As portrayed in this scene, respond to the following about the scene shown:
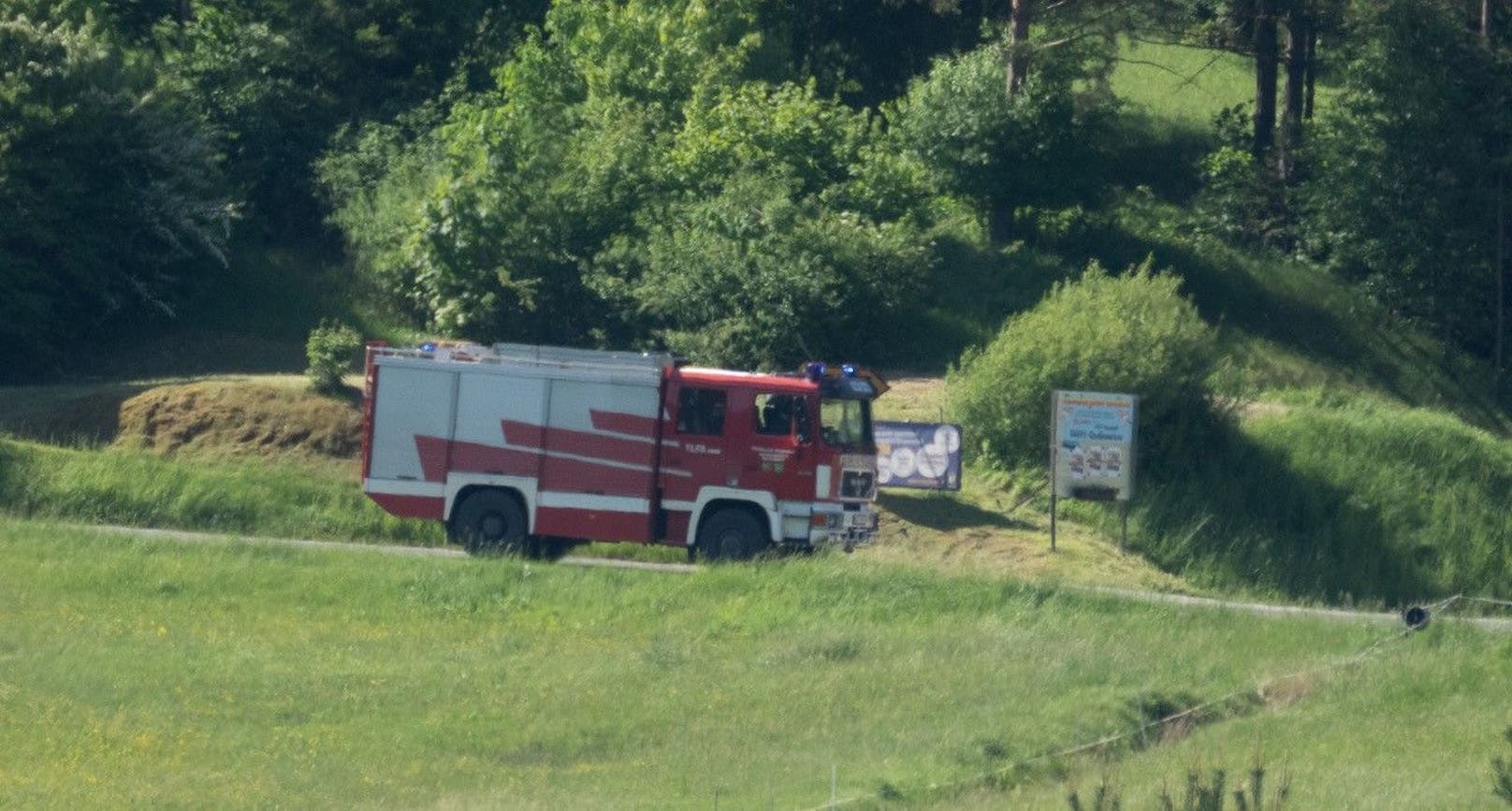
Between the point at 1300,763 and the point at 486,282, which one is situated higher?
the point at 486,282

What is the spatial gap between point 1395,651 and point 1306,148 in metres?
25.1

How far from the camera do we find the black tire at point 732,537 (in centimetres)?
2588

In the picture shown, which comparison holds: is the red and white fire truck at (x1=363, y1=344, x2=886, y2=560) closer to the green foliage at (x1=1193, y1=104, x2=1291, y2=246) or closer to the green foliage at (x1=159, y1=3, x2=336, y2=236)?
the green foliage at (x1=159, y1=3, x2=336, y2=236)

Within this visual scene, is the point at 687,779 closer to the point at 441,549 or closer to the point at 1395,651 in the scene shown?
the point at 1395,651

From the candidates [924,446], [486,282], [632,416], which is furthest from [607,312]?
[632,416]

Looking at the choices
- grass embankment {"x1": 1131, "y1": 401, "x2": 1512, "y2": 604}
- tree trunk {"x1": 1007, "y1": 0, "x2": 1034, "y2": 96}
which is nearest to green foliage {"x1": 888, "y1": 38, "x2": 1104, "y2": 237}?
tree trunk {"x1": 1007, "y1": 0, "x2": 1034, "y2": 96}

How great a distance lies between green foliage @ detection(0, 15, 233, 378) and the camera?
37.0 metres

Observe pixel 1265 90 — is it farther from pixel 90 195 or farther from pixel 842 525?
pixel 90 195

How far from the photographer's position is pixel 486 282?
125 ft

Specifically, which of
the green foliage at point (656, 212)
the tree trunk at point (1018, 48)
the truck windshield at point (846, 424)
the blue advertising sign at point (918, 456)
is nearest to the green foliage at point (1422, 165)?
the tree trunk at point (1018, 48)

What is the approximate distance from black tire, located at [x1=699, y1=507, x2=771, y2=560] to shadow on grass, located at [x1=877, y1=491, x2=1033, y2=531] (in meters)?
4.26

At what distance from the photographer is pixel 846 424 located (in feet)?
84.6

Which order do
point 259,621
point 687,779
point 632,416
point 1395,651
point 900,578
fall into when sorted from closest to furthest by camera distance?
point 687,779, point 1395,651, point 259,621, point 900,578, point 632,416

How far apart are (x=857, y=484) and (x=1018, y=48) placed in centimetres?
1718
